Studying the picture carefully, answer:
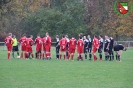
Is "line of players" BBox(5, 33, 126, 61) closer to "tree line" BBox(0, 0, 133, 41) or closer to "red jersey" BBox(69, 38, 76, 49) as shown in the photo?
"red jersey" BBox(69, 38, 76, 49)

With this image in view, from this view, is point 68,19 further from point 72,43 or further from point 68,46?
point 72,43

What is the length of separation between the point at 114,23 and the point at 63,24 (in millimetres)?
8165

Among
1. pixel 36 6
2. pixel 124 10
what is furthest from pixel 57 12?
pixel 124 10

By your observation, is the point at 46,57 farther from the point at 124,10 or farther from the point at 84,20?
the point at 84,20

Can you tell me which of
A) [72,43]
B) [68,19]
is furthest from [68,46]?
[68,19]

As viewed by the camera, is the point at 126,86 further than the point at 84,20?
No

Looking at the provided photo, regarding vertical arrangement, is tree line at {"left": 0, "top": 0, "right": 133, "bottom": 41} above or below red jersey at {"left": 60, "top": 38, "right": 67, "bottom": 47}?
above

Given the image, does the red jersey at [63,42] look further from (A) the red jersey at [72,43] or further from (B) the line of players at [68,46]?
(A) the red jersey at [72,43]

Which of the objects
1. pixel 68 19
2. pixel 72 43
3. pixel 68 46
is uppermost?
pixel 68 19

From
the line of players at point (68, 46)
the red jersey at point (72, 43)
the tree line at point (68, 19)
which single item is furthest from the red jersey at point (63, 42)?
the tree line at point (68, 19)

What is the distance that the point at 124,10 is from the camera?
2438 centimetres

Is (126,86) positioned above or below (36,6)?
below

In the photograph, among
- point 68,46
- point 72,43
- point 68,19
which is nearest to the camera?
point 72,43

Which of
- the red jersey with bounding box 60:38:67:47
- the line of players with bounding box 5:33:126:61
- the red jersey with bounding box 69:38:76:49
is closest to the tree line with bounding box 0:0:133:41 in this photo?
the line of players with bounding box 5:33:126:61
